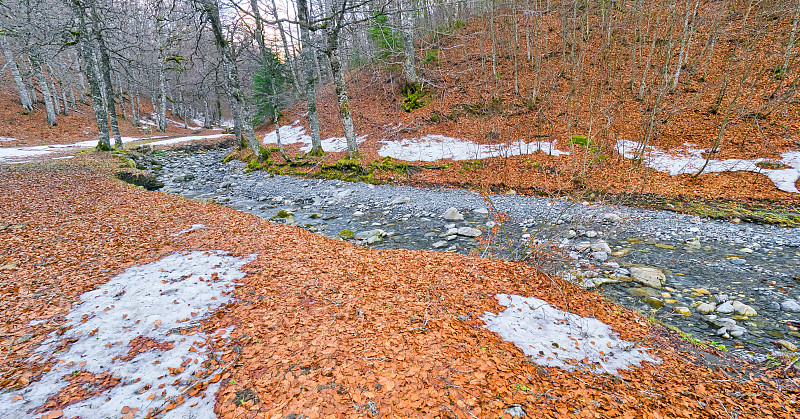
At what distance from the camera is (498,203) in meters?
9.71

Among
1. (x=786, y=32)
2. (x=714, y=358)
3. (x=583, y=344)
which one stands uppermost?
(x=786, y=32)

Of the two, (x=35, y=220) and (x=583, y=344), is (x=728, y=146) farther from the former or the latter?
(x=35, y=220)

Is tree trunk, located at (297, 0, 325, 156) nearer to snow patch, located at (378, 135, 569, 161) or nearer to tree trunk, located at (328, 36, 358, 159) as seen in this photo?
tree trunk, located at (328, 36, 358, 159)

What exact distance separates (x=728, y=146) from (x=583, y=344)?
12.2m

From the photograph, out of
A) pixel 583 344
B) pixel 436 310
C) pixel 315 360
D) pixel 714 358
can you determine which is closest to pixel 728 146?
pixel 714 358

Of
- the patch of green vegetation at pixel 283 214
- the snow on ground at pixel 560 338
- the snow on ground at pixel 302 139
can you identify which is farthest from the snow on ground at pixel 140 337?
the snow on ground at pixel 302 139

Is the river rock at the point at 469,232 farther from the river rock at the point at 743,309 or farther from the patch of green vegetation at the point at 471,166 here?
the patch of green vegetation at the point at 471,166

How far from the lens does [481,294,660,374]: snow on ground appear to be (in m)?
3.13

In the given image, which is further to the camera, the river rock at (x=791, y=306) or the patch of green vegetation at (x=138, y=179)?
the patch of green vegetation at (x=138, y=179)

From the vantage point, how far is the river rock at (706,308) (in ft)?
14.4

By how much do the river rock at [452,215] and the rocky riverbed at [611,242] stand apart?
3cm

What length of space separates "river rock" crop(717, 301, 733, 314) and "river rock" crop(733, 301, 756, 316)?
5cm

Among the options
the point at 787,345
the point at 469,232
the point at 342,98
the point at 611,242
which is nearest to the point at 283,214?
the point at 469,232

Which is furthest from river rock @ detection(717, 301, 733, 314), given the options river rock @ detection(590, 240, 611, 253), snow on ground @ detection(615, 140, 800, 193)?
snow on ground @ detection(615, 140, 800, 193)
